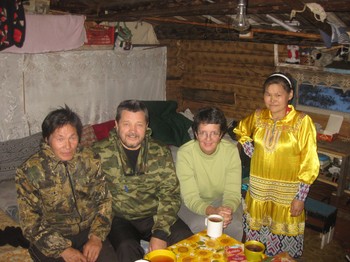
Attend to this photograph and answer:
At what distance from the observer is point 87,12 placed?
4.88m

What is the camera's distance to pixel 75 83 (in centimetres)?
520

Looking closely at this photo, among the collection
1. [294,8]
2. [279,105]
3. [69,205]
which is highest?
[294,8]

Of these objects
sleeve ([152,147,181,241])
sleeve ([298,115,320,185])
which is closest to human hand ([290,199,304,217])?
sleeve ([298,115,320,185])

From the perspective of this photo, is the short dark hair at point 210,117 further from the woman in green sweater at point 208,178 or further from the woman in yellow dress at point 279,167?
the woman in yellow dress at point 279,167

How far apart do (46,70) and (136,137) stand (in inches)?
111

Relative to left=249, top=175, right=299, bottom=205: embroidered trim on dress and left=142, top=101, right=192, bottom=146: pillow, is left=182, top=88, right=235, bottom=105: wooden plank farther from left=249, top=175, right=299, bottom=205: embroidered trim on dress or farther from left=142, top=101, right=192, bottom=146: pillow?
left=249, top=175, right=299, bottom=205: embroidered trim on dress

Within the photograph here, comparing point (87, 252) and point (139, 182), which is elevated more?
point (139, 182)

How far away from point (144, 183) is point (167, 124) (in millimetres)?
2811

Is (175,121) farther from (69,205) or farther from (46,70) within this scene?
(69,205)

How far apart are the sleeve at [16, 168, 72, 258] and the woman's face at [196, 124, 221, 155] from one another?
4.03 feet

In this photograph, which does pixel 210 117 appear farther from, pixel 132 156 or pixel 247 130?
pixel 132 156

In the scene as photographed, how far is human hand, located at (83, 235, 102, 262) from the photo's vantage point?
2395 millimetres

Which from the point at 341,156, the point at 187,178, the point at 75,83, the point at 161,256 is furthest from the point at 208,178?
the point at 75,83

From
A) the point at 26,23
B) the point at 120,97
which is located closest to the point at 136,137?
the point at 26,23
